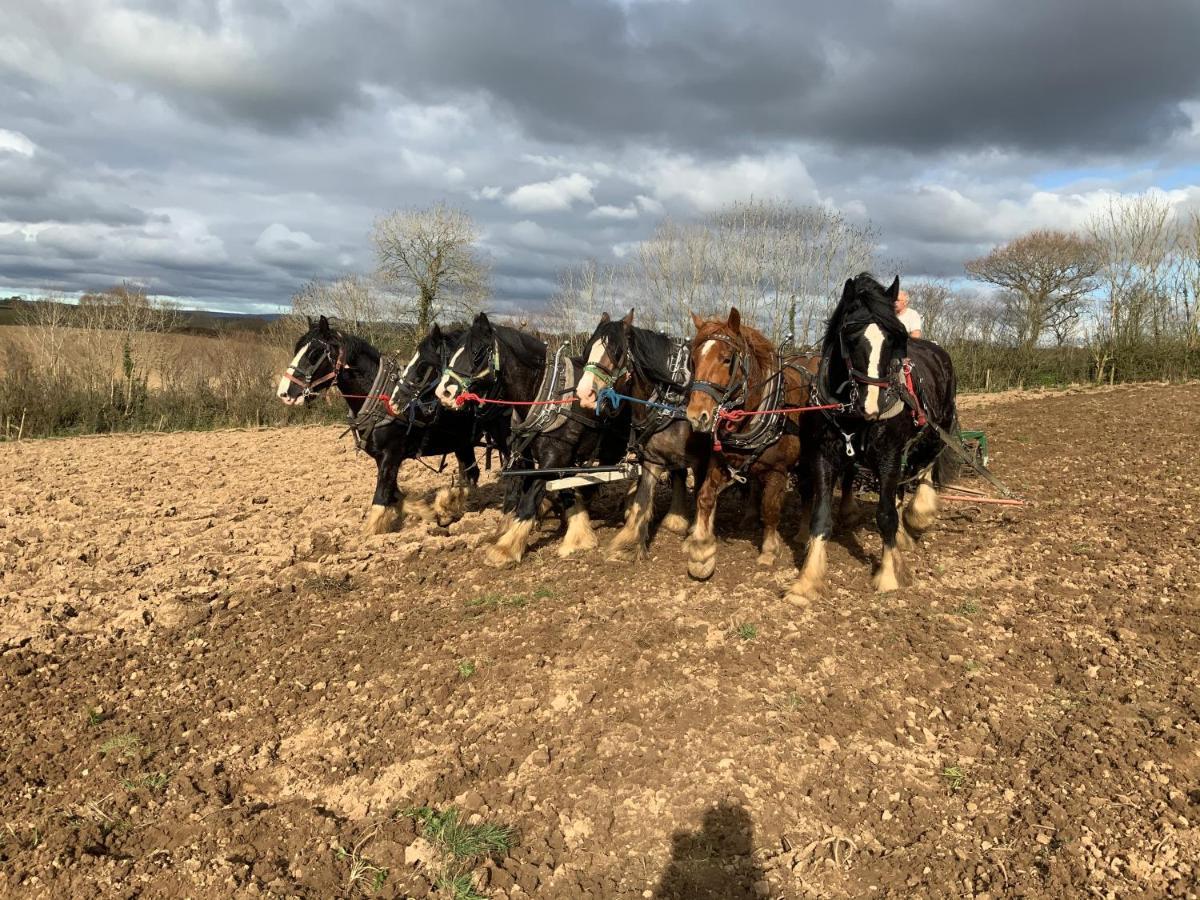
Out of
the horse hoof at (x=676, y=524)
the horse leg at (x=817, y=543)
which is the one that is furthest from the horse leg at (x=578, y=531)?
the horse leg at (x=817, y=543)

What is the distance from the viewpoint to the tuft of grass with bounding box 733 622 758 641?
4.55 meters

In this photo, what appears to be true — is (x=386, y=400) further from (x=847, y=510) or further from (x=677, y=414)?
(x=847, y=510)

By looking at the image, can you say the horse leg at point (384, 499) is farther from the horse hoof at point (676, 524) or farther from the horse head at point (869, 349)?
the horse head at point (869, 349)

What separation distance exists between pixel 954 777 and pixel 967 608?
183cm

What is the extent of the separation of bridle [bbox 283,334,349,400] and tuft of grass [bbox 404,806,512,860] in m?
4.87

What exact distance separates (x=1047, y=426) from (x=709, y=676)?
1056 centimetres

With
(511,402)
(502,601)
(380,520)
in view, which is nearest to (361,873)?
(502,601)

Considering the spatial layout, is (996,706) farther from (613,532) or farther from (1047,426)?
(1047,426)

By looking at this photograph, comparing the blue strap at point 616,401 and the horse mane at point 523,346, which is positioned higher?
the horse mane at point 523,346

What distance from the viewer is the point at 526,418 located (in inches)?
239

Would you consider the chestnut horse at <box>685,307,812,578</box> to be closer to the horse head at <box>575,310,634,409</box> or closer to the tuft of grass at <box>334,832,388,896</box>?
the horse head at <box>575,310,634,409</box>

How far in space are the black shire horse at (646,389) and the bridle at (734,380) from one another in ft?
1.44

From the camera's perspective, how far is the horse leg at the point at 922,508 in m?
6.25

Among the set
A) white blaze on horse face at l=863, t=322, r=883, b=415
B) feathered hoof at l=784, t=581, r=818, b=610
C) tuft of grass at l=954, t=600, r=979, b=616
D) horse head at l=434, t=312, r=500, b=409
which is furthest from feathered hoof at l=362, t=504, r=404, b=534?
tuft of grass at l=954, t=600, r=979, b=616
